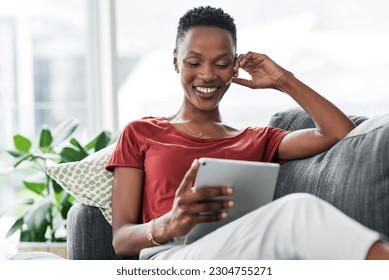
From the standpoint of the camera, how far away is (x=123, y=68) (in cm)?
385

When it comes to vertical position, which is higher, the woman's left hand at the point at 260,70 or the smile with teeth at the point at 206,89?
the woman's left hand at the point at 260,70

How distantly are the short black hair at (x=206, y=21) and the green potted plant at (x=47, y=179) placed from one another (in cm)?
91

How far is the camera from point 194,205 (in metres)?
1.72

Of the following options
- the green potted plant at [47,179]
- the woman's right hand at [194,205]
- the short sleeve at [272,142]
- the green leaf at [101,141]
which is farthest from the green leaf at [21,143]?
the woman's right hand at [194,205]

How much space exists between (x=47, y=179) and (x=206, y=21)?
1276 millimetres

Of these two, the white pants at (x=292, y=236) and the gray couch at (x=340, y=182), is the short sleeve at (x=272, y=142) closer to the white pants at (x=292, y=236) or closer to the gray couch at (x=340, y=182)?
A: the gray couch at (x=340, y=182)

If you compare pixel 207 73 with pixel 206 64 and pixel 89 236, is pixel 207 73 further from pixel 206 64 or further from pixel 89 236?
pixel 89 236

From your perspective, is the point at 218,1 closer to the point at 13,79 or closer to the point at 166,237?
the point at 13,79

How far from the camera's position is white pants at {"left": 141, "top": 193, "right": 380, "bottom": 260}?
1.47 meters

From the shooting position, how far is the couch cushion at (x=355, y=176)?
68.8 inches

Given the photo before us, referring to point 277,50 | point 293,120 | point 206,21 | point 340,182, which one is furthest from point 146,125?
point 277,50

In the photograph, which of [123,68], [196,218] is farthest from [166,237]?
[123,68]

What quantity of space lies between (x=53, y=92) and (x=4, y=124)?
1.00 ft

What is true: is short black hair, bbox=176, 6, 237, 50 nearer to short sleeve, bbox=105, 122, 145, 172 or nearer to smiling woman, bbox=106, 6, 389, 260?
smiling woman, bbox=106, 6, 389, 260
